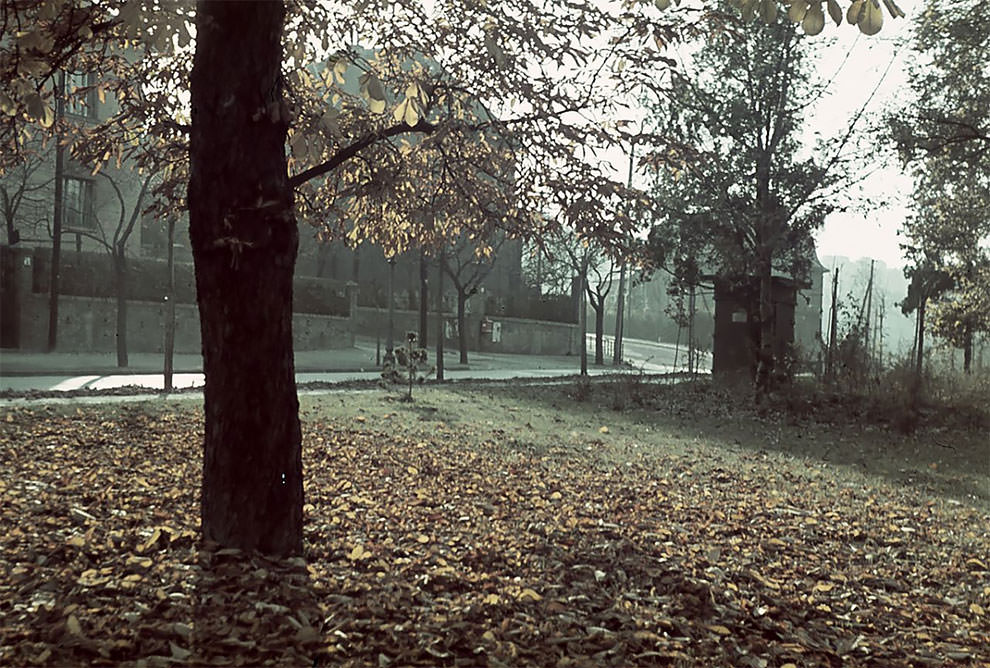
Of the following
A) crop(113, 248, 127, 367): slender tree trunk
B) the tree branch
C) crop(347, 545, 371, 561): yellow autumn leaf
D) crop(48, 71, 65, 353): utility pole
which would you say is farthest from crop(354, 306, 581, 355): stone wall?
crop(347, 545, 371, 561): yellow autumn leaf

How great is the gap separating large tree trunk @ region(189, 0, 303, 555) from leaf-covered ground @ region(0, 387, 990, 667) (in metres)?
0.54

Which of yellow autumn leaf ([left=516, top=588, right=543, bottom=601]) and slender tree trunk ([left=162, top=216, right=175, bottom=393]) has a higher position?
slender tree trunk ([left=162, top=216, right=175, bottom=393])

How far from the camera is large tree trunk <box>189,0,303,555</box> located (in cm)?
442

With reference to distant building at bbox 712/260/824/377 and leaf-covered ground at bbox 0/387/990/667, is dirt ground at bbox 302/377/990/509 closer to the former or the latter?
leaf-covered ground at bbox 0/387/990/667

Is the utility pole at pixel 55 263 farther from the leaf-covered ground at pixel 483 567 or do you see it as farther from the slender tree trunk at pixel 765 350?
the slender tree trunk at pixel 765 350

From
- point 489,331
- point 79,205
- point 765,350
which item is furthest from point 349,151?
point 489,331

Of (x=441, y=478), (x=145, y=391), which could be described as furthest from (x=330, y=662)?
(x=145, y=391)

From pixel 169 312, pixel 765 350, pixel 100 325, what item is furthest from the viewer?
pixel 100 325

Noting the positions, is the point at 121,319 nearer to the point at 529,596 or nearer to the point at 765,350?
the point at 765,350

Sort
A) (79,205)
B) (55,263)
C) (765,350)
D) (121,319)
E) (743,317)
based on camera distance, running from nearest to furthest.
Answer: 1. (765,350)
2. (743,317)
3. (121,319)
4. (55,263)
5. (79,205)

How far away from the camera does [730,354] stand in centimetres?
2191

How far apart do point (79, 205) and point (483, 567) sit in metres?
35.0

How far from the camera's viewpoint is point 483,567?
5004 mm

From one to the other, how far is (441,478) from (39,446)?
12.9ft
